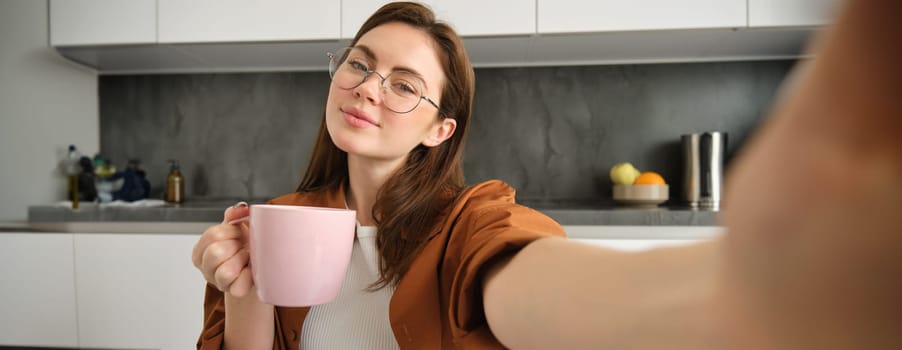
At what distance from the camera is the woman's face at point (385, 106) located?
0.87 metres

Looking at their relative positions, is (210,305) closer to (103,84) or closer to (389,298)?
(389,298)

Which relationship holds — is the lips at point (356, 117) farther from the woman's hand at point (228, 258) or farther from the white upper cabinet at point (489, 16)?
the white upper cabinet at point (489, 16)

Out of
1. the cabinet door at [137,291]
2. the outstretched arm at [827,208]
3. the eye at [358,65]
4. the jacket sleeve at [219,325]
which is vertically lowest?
the cabinet door at [137,291]

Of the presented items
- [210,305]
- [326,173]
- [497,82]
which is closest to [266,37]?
[497,82]

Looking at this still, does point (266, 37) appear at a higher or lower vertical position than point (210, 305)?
higher

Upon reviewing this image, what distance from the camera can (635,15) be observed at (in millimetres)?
1938

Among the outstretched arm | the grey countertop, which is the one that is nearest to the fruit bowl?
the grey countertop

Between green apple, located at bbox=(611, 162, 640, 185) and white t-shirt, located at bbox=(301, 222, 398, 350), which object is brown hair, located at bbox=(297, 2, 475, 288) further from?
green apple, located at bbox=(611, 162, 640, 185)

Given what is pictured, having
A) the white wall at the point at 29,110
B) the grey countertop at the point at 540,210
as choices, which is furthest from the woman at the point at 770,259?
the white wall at the point at 29,110

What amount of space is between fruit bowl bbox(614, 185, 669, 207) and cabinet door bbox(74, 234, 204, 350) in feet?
5.25

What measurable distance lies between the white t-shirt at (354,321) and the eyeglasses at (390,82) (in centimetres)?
29

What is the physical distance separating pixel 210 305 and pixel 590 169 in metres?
1.88

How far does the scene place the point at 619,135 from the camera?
2400mm

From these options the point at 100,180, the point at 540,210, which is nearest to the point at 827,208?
the point at 540,210
